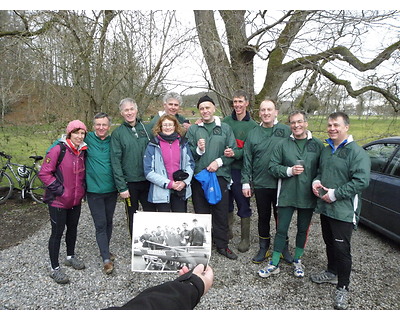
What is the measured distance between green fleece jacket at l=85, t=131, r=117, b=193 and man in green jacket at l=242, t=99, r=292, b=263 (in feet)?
5.61

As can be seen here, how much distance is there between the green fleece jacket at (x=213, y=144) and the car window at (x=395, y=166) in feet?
8.08

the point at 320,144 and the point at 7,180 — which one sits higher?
the point at 320,144

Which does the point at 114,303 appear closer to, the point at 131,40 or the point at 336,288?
the point at 336,288

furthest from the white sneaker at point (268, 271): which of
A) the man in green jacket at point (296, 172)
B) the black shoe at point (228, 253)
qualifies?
the black shoe at point (228, 253)

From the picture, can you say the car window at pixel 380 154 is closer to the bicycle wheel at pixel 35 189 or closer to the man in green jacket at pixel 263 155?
the man in green jacket at pixel 263 155

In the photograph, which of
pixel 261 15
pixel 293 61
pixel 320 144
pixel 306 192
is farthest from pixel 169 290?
→ pixel 293 61

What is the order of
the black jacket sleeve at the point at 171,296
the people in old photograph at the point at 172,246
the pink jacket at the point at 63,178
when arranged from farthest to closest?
the people in old photograph at the point at 172,246 < the pink jacket at the point at 63,178 < the black jacket sleeve at the point at 171,296

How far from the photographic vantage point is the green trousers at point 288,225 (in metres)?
3.49

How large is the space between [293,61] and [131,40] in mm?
3555

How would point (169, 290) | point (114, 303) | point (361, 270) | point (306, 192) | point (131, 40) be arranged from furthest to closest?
point (131, 40) → point (361, 270) → point (306, 192) → point (114, 303) → point (169, 290)

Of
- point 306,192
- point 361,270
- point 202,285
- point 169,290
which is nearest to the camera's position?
point 169,290

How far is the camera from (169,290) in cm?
141

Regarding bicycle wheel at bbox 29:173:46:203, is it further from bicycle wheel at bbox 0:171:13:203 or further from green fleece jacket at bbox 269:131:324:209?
green fleece jacket at bbox 269:131:324:209

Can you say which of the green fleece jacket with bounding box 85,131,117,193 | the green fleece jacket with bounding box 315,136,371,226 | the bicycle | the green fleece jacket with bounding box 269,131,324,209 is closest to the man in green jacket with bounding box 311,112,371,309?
the green fleece jacket with bounding box 315,136,371,226
